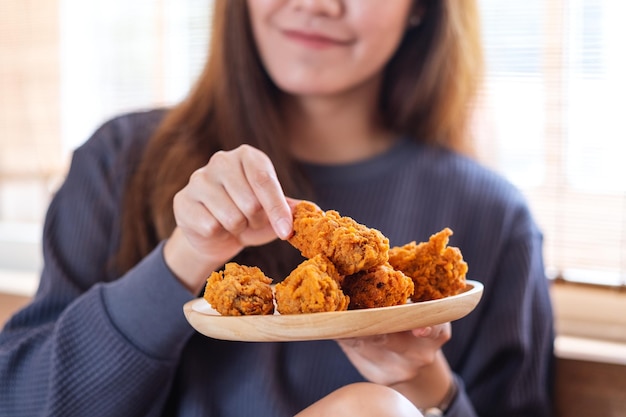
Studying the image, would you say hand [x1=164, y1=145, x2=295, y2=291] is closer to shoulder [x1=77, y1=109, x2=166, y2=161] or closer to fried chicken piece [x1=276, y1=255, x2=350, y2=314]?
fried chicken piece [x1=276, y1=255, x2=350, y2=314]

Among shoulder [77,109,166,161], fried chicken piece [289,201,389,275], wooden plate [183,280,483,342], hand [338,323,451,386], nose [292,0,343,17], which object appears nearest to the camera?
wooden plate [183,280,483,342]

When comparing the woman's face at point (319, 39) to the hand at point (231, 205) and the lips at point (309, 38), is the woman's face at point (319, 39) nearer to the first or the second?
the lips at point (309, 38)

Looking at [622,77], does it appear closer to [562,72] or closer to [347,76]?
[562,72]

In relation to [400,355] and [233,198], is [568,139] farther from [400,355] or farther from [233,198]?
[233,198]

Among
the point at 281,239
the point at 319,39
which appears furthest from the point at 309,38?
the point at 281,239

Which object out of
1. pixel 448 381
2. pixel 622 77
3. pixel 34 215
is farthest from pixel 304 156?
pixel 34 215

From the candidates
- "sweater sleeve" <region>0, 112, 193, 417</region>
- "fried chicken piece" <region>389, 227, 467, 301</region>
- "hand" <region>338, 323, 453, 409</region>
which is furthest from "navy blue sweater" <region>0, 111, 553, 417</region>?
"fried chicken piece" <region>389, 227, 467, 301</region>

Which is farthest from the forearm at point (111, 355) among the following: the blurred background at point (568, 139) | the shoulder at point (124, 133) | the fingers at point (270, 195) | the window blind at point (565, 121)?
the window blind at point (565, 121)
